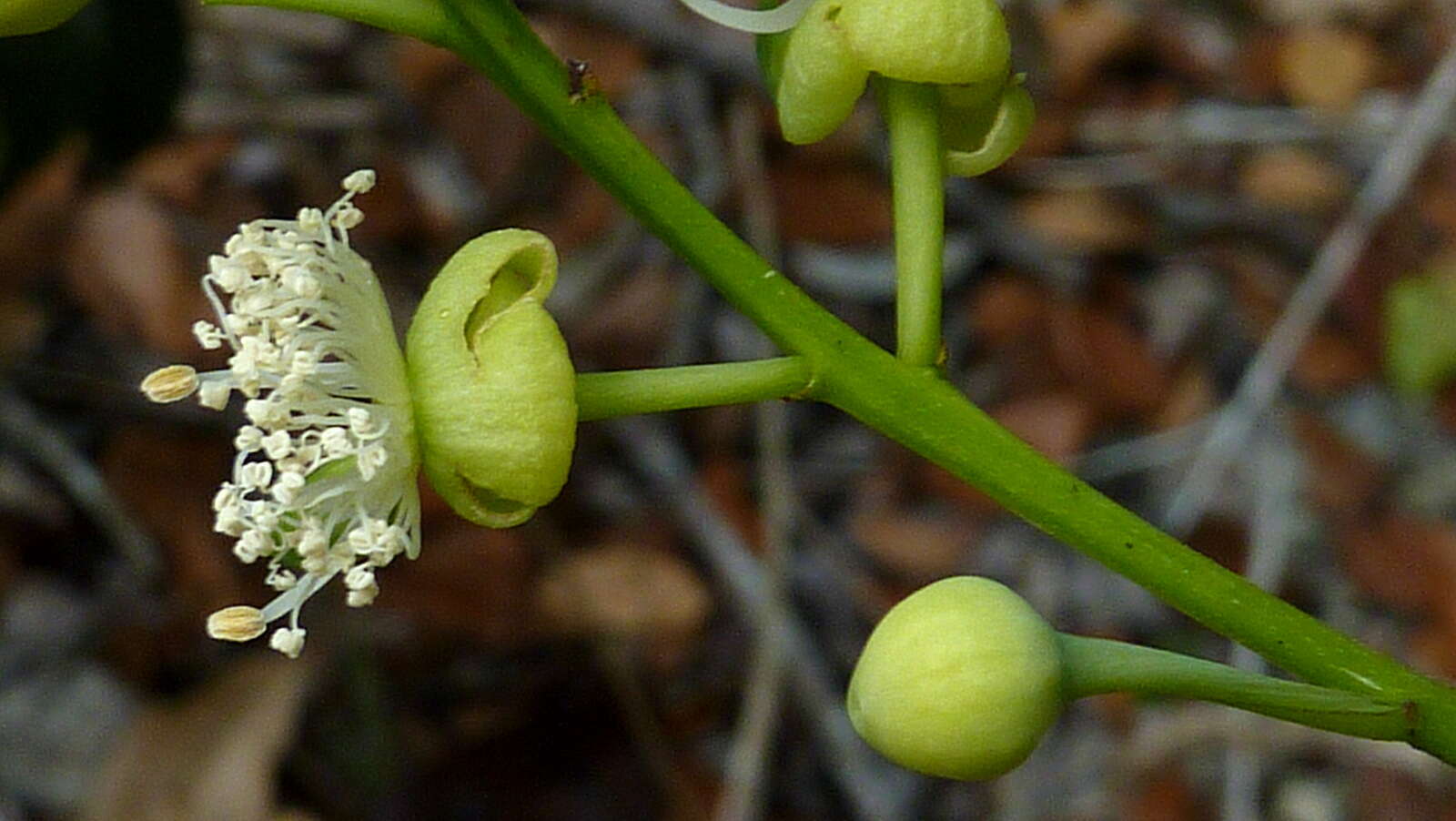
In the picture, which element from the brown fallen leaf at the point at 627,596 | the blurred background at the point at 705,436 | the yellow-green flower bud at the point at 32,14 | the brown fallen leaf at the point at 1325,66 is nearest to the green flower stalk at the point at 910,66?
the yellow-green flower bud at the point at 32,14

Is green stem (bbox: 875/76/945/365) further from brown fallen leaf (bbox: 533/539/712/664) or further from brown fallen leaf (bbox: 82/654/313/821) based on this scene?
brown fallen leaf (bbox: 533/539/712/664)

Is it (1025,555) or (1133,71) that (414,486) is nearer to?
(1025,555)

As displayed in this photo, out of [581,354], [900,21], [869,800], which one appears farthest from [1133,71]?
[900,21]

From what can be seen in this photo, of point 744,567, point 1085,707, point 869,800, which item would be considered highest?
point 744,567

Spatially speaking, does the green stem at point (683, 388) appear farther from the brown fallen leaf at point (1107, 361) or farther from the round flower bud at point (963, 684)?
the brown fallen leaf at point (1107, 361)

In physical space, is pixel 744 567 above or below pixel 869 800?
above

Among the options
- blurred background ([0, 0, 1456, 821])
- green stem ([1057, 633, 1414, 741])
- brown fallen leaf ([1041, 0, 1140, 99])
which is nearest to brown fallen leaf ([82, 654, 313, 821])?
blurred background ([0, 0, 1456, 821])

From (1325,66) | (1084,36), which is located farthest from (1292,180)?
(1084,36)
